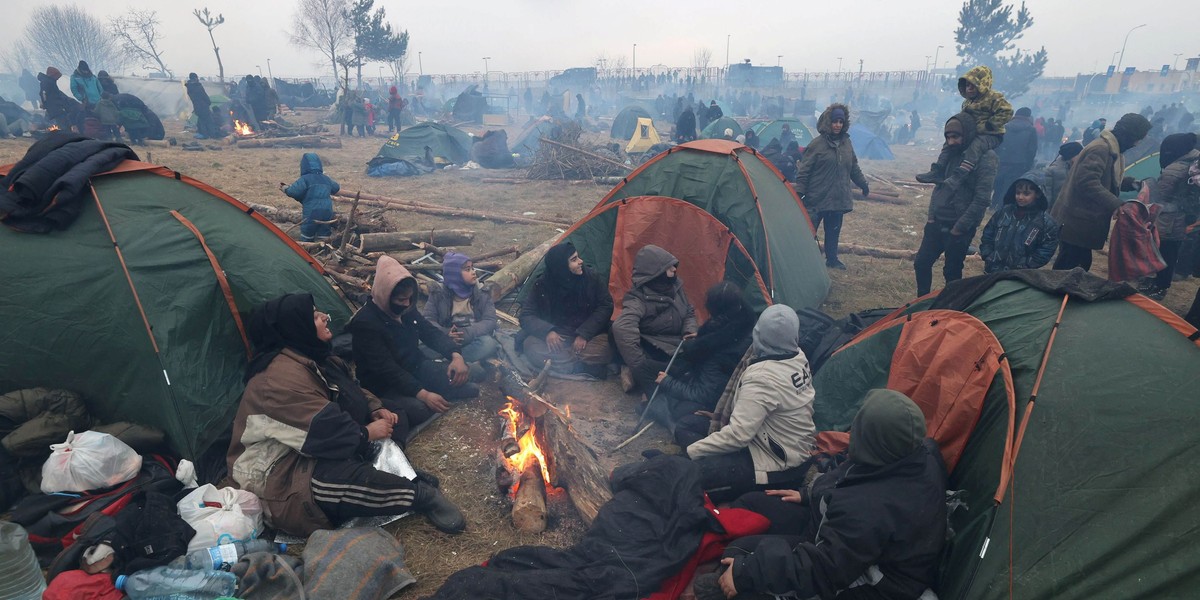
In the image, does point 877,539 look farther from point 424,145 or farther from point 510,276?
point 424,145

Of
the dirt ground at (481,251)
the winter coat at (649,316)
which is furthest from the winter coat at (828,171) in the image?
the winter coat at (649,316)

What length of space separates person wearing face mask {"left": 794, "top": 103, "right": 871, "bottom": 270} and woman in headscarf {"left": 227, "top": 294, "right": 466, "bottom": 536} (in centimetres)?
721

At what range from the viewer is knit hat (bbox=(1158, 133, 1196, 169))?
7.76 meters

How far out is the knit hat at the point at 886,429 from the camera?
2797 mm

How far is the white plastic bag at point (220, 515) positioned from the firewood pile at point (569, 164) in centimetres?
1374

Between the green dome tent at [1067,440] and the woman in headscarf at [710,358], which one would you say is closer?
the green dome tent at [1067,440]

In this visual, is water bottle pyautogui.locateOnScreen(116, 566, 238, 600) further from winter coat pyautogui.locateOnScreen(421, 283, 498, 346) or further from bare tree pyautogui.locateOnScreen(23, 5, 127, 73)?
bare tree pyautogui.locateOnScreen(23, 5, 127, 73)

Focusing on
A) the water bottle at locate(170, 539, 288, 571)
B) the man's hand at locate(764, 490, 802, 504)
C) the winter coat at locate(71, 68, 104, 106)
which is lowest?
the water bottle at locate(170, 539, 288, 571)

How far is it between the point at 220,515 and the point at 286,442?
1.85ft

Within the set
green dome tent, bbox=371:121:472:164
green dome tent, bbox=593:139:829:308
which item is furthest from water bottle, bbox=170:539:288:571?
green dome tent, bbox=371:121:472:164

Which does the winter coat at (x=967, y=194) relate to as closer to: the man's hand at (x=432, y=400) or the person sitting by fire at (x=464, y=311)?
the person sitting by fire at (x=464, y=311)

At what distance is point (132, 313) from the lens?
4.16 metres

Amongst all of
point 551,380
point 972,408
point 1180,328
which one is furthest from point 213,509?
point 1180,328

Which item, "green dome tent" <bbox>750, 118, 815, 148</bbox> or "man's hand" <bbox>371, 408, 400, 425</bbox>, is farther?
Answer: "green dome tent" <bbox>750, 118, 815, 148</bbox>
